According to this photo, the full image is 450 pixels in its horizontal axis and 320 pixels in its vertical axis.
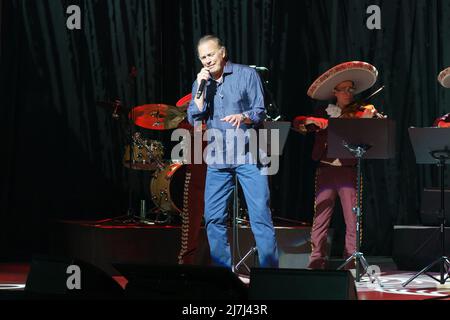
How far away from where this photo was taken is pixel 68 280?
11.6 feet

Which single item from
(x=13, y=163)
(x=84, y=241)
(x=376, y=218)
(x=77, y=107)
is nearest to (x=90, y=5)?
(x=77, y=107)

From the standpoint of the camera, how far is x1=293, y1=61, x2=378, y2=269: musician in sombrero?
24.0 ft

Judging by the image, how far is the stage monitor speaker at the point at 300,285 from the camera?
325 centimetres

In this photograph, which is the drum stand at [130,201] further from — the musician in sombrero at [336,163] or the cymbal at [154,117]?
the musician in sombrero at [336,163]

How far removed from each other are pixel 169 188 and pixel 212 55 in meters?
2.56

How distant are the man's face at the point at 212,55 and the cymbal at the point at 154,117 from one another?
5.85ft

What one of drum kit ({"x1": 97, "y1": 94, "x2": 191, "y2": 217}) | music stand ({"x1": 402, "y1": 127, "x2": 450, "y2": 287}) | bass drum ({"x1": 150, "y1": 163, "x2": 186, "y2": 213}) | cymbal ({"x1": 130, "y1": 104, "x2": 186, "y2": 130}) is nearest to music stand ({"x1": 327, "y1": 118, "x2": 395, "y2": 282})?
music stand ({"x1": 402, "y1": 127, "x2": 450, "y2": 287})

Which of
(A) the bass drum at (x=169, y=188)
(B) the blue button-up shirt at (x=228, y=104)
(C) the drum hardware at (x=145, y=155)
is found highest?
(B) the blue button-up shirt at (x=228, y=104)

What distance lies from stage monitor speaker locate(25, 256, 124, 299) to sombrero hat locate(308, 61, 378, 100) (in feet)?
13.7

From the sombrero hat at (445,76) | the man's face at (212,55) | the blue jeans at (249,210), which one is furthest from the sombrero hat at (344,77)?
the blue jeans at (249,210)

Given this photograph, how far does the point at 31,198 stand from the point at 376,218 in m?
3.74

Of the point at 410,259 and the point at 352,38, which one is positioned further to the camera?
the point at 352,38

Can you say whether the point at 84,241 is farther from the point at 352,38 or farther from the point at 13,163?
the point at 352,38

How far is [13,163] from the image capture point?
8.92 metres
